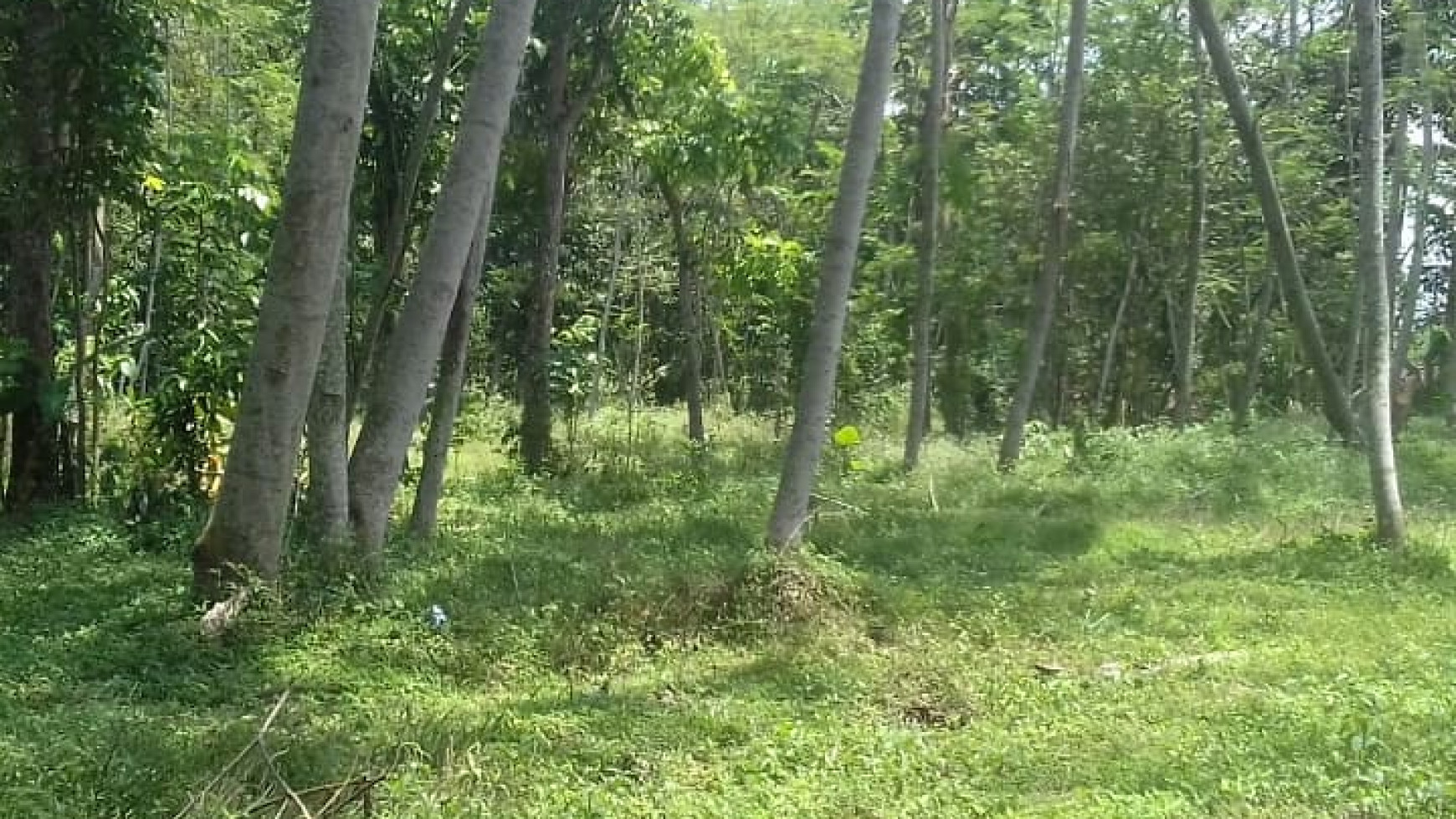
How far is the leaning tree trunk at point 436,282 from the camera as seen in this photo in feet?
23.7

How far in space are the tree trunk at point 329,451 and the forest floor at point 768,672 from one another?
579 mm

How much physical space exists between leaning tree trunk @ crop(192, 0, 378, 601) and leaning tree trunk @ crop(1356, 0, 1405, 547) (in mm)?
7154

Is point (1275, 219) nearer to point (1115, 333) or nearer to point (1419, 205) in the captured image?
point (1115, 333)

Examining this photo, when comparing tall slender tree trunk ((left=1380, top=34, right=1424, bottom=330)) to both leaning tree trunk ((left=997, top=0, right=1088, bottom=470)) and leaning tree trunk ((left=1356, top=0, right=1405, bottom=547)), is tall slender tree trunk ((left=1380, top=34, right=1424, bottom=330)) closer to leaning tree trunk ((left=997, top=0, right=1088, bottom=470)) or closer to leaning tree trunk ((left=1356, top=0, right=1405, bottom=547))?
leaning tree trunk ((left=997, top=0, right=1088, bottom=470))

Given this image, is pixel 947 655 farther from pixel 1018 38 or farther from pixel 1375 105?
pixel 1018 38

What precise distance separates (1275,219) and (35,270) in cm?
1096

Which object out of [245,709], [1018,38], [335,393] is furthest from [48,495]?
[1018,38]

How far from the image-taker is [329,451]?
7520mm

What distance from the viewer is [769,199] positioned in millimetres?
19500

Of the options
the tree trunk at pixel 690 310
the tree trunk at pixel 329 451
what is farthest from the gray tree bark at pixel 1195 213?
the tree trunk at pixel 329 451

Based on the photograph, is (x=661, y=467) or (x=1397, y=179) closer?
(x=661, y=467)

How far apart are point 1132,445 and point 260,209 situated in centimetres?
970

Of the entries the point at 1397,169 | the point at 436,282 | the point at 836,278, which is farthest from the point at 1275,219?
the point at 436,282

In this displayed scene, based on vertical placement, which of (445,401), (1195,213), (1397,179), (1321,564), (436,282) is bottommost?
(1321,564)
